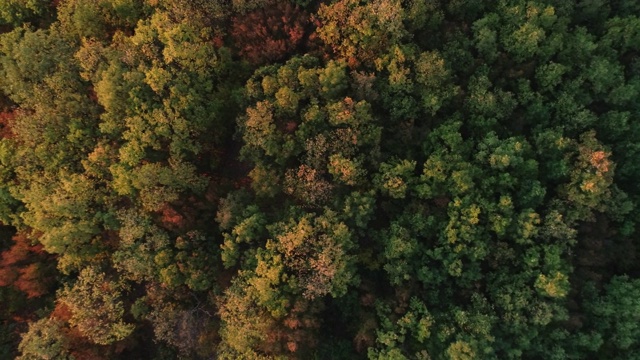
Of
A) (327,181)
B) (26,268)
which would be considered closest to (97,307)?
(26,268)

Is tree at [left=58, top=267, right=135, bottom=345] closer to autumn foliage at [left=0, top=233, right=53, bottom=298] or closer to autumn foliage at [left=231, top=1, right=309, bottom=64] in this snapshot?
autumn foliage at [left=0, top=233, right=53, bottom=298]

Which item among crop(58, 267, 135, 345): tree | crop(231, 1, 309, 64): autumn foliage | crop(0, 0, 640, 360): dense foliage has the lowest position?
crop(58, 267, 135, 345): tree

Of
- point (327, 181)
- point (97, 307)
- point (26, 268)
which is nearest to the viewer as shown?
point (327, 181)

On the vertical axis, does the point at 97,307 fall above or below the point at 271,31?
below

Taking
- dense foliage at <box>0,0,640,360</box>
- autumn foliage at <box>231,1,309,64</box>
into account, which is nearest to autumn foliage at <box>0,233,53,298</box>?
dense foliage at <box>0,0,640,360</box>

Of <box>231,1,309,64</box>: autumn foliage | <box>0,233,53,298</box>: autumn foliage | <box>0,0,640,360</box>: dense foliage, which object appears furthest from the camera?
<box>0,233,53,298</box>: autumn foliage

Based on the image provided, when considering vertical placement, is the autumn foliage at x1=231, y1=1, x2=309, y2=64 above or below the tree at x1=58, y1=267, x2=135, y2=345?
above

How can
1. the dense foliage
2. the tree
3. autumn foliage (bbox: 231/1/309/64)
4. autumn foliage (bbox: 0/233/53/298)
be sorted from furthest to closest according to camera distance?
autumn foliage (bbox: 0/233/53/298)
autumn foliage (bbox: 231/1/309/64)
the tree
the dense foliage

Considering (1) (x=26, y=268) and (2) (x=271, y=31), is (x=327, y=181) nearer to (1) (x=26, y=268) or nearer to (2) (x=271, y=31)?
(2) (x=271, y=31)

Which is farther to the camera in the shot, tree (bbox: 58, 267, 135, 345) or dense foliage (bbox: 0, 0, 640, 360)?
tree (bbox: 58, 267, 135, 345)
